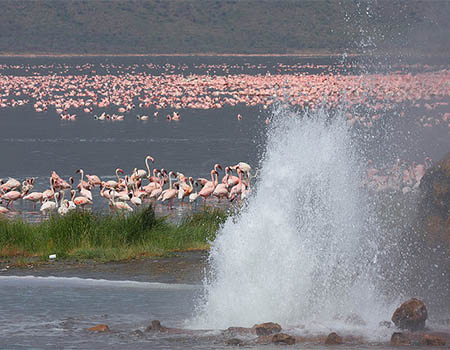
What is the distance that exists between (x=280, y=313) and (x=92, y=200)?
1481 centimetres

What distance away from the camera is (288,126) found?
51.3 feet

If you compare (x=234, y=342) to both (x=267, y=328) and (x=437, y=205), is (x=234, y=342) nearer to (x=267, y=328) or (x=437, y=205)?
(x=267, y=328)

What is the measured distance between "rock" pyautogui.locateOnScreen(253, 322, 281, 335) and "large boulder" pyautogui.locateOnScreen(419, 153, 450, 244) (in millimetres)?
2542

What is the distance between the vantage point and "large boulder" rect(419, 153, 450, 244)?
14.1 m

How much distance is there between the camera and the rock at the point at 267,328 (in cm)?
1296

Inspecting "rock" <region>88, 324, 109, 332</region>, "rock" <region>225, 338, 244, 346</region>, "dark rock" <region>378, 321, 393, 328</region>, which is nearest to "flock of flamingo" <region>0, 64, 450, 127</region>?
"dark rock" <region>378, 321, 393, 328</region>

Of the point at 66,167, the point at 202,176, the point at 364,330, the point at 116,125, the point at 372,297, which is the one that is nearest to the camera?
the point at 364,330

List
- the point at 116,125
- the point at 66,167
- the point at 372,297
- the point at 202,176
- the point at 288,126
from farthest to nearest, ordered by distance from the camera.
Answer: the point at 116,125 → the point at 66,167 → the point at 202,176 → the point at 288,126 → the point at 372,297

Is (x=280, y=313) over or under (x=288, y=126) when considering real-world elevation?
under

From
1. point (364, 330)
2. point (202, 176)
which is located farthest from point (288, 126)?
point (202, 176)

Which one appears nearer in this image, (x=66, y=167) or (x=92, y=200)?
(x=92, y=200)

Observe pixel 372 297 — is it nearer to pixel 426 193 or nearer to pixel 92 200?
pixel 426 193

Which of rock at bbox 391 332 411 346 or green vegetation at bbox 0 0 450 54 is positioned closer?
rock at bbox 391 332 411 346

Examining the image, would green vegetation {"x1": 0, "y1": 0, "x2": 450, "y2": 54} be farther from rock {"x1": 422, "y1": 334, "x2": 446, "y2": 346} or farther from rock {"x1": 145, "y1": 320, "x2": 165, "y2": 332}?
rock {"x1": 422, "y1": 334, "x2": 446, "y2": 346}
